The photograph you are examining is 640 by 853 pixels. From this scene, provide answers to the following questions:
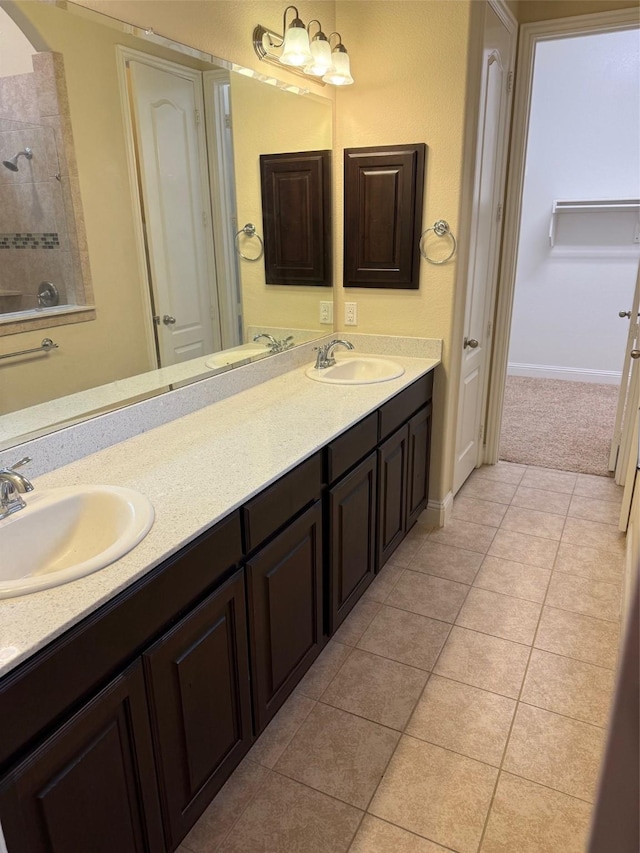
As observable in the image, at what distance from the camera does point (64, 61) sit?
4.95ft

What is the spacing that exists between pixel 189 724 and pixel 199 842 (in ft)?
1.38

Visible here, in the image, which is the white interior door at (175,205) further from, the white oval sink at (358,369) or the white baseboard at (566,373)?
the white baseboard at (566,373)

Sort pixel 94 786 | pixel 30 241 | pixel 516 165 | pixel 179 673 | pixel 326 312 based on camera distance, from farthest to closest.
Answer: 1. pixel 516 165
2. pixel 326 312
3. pixel 30 241
4. pixel 179 673
5. pixel 94 786

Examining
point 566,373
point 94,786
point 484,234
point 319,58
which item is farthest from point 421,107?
point 566,373

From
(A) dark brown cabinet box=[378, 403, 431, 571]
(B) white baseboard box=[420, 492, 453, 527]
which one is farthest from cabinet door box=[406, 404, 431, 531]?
(B) white baseboard box=[420, 492, 453, 527]

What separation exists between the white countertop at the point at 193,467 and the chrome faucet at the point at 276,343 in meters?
0.14

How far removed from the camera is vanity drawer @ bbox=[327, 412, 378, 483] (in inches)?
74.3

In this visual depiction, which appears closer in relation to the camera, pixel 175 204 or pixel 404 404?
pixel 175 204

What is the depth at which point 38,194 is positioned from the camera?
1467mm

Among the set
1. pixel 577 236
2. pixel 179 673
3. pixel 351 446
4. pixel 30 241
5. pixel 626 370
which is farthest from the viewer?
pixel 577 236

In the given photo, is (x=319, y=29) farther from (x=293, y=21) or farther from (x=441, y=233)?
(x=441, y=233)

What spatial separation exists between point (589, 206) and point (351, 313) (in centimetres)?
351

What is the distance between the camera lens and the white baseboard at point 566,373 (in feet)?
18.5

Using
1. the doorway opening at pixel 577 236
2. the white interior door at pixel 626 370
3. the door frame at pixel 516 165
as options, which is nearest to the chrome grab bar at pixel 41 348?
the door frame at pixel 516 165
